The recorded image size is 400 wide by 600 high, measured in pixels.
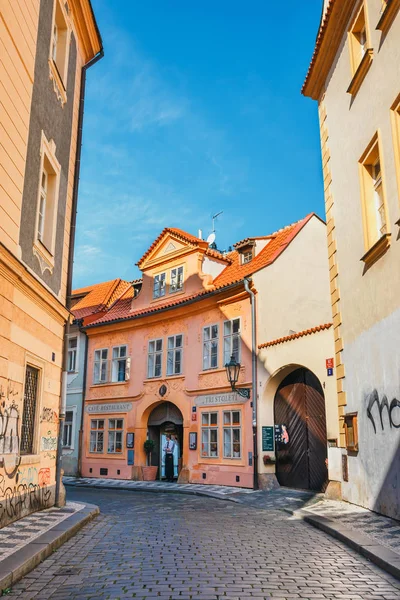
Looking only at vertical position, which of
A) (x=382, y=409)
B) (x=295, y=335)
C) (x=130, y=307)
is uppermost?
(x=130, y=307)

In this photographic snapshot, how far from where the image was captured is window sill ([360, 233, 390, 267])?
31.4 feet

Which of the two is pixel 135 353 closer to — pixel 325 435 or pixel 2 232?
pixel 325 435

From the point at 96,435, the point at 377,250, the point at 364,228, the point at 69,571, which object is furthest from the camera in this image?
the point at 96,435

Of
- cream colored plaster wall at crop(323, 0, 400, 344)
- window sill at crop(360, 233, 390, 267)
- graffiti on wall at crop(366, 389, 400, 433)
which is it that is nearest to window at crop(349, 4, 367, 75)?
cream colored plaster wall at crop(323, 0, 400, 344)

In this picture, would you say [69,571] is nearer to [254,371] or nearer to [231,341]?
[254,371]

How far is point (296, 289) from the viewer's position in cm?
1967

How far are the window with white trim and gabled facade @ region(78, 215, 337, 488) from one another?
1.6 inches

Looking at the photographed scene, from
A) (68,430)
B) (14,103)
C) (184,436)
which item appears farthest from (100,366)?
(14,103)

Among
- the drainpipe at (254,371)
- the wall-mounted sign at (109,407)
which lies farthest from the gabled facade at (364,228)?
the wall-mounted sign at (109,407)

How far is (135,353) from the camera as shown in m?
23.6

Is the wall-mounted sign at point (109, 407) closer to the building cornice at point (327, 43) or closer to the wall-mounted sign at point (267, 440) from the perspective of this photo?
the wall-mounted sign at point (267, 440)

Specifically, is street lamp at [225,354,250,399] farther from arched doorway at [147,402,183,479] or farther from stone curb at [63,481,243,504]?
arched doorway at [147,402,183,479]

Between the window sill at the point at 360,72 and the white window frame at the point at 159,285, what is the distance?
13.3m

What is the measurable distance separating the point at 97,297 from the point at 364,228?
65.2 ft
